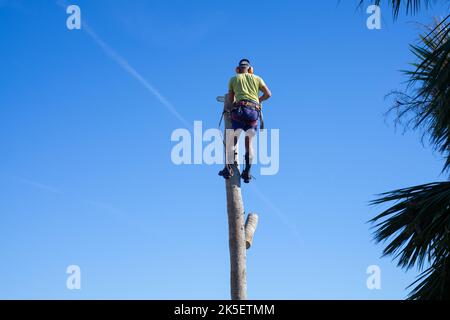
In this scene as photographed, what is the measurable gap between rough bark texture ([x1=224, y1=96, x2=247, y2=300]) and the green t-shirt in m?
0.97

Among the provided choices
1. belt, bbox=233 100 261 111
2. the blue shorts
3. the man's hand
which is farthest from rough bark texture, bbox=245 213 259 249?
the man's hand

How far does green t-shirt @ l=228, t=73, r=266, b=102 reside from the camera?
28.0 feet

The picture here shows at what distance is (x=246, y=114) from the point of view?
8.44m

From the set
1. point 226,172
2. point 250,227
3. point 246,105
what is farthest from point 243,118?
point 250,227

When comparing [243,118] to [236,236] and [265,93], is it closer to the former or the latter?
[265,93]

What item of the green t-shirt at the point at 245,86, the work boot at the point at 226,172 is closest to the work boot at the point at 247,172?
the work boot at the point at 226,172

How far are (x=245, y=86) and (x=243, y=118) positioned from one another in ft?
1.44

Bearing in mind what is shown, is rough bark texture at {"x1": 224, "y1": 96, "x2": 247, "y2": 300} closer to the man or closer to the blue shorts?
the man

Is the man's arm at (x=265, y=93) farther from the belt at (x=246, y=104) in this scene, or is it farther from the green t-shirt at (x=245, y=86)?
the belt at (x=246, y=104)

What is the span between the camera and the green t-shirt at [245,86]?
8539 millimetres
